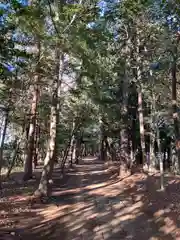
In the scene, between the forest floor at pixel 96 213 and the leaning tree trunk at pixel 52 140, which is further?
the leaning tree trunk at pixel 52 140

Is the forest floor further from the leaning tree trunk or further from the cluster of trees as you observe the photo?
the cluster of trees

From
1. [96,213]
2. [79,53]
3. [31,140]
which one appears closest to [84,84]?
[79,53]

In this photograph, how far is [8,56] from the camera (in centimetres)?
776

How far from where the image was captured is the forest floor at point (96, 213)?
9824 mm

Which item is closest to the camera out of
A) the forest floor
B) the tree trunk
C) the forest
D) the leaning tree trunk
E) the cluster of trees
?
the forest floor

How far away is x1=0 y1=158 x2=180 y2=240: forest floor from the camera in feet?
32.2

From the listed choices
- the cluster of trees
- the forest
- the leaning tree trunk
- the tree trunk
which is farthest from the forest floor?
the tree trunk

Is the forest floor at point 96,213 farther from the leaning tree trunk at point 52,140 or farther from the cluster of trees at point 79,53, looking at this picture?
the cluster of trees at point 79,53

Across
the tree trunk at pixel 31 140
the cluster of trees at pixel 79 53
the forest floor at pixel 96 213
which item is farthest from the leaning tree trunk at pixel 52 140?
the tree trunk at pixel 31 140

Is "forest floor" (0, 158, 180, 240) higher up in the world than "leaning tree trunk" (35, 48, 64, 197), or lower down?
lower down

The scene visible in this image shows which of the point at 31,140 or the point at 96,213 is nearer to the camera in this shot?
the point at 96,213

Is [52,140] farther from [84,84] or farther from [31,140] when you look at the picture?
[31,140]

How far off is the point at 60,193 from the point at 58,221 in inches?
238

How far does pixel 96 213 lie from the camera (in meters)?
12.4
